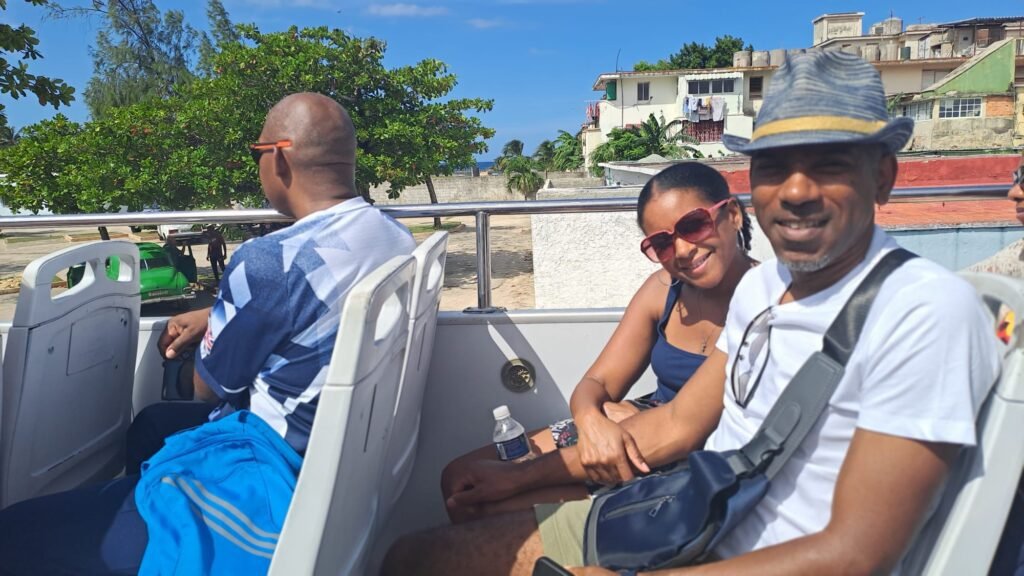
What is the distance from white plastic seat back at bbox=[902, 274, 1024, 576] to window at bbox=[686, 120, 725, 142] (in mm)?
47668

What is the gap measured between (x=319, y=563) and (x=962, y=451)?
48.3 inches

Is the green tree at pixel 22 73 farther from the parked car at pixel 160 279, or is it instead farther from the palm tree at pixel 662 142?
the palm tree at pixel 662 142

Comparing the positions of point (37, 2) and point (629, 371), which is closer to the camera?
point (629, 371)

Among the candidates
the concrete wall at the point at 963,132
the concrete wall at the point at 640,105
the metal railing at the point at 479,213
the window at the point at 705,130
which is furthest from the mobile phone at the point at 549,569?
the concrete wall at the point at 640,105

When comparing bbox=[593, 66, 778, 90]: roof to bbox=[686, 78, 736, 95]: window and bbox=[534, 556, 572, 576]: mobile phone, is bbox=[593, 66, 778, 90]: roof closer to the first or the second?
bbox=[686, 78, 736, 95]: window

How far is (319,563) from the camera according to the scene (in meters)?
1.43

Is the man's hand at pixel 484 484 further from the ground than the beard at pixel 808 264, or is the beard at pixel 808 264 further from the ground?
the beard at pixel 808 264

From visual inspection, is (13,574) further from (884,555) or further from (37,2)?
(37,2)

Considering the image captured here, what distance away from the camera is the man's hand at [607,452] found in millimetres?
1944

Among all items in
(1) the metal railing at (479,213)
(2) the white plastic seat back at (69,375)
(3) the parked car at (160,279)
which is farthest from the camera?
(3) the parked car at (160,279)

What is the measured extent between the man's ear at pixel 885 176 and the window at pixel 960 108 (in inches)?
1746

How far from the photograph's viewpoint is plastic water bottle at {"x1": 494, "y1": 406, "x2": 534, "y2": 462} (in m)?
2.26

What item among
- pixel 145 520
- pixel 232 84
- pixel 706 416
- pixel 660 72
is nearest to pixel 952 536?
pixel 706 416

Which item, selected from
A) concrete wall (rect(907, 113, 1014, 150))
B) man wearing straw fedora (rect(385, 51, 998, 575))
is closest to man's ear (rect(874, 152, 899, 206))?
man wearing straw fedora (rect(385, 51, 998, 575))
